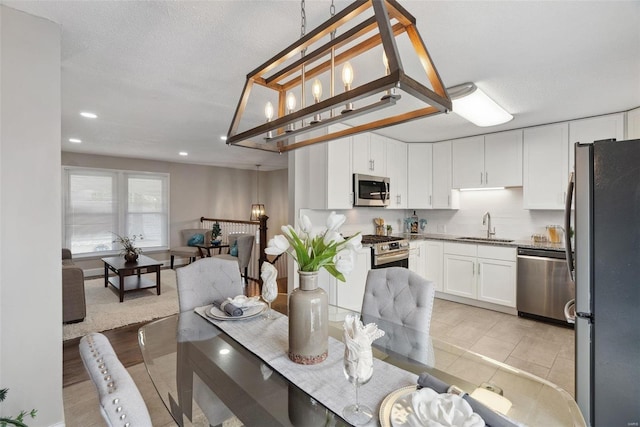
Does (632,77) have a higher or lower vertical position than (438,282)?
higher

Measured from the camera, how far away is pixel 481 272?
159 inches

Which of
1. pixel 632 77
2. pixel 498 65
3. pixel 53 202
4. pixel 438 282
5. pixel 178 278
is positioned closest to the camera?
pixel 53 202

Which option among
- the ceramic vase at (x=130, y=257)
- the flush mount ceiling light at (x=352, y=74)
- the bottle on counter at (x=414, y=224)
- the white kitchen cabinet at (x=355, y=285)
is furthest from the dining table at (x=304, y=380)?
the ceramic vase at (x=130, y=257)

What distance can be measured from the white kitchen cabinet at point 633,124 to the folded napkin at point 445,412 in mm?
3792

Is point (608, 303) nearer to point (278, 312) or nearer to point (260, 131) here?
point (278, 312)

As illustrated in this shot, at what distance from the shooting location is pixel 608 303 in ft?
5.20

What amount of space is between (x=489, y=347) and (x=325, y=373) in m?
2.55

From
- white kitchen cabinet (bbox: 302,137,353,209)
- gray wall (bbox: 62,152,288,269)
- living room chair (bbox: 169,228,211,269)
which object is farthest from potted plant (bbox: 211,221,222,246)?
white kitchen cabinet (bbox: 302,137,353,209)

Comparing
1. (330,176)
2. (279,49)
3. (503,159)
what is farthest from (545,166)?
Answer: (279,49)

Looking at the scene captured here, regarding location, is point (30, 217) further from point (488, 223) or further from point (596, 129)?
point (596, 129)

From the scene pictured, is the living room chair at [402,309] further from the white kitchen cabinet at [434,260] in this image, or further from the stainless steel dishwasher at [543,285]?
the white kitchen cabinet at [434,260]

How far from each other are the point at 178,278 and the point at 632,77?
381cm

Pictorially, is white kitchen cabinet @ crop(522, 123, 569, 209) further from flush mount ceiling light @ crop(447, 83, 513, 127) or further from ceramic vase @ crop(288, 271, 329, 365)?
ceramic vase @ crop(288, 271, 329, 365)

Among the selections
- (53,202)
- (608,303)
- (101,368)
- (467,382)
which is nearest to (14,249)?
(53,202)
